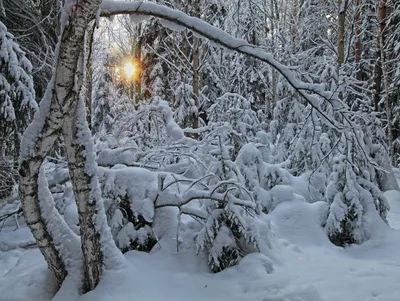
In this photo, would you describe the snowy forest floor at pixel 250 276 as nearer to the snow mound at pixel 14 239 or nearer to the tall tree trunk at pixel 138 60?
the snow mound at pixel 14 239

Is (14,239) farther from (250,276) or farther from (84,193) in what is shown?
(250,276)

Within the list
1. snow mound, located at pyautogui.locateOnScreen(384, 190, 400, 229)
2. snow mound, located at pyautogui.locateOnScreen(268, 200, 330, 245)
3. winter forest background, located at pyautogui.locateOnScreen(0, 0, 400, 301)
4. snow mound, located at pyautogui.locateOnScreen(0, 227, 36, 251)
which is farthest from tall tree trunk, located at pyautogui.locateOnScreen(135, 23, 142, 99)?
snow mound, located at pyautogui.locateOnScreen(268, 200, 330, 245)

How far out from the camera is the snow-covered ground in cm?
304

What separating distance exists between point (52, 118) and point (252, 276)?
226 centimetres

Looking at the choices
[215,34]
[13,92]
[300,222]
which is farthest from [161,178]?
[13,92]

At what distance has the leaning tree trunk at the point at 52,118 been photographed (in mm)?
2580

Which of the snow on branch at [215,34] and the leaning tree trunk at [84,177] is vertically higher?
the snow on branch at [215,34]

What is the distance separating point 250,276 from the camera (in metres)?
3.43

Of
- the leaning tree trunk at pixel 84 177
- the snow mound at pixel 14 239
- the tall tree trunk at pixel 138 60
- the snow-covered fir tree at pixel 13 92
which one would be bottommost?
the snow mound at pixel 14 239

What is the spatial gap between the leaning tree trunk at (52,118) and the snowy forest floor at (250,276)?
54cm

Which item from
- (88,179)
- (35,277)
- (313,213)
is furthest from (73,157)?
(313,213)

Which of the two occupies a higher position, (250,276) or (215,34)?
(215,34)

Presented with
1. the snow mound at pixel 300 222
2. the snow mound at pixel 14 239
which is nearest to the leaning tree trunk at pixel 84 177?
the snow mound at pixel 14 239

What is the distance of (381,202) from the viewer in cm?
515
